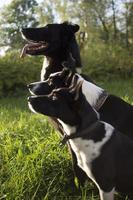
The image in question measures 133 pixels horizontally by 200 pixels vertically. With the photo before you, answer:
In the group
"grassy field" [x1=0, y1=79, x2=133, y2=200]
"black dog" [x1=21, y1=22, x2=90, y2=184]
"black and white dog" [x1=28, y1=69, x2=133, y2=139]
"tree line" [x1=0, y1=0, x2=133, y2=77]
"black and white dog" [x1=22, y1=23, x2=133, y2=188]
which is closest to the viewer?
"black and white dog" [x1=28, y1=69, x2=133, y2=139]

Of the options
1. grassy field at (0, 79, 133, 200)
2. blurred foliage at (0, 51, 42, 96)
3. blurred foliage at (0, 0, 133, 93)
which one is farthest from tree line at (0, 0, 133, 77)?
grassy field at (0, 79, 133, 200)

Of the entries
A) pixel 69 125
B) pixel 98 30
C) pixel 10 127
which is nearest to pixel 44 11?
pixel 98 30

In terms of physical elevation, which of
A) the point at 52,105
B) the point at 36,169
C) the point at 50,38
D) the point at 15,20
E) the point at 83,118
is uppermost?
the point at 50,38

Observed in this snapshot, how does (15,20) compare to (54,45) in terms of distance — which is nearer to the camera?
(54,45)

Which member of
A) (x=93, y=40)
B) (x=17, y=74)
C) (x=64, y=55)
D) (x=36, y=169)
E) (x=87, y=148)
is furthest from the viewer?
(x=93, y=40)

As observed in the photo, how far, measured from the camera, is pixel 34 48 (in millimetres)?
5094

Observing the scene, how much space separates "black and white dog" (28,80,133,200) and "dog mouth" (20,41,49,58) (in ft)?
4.13

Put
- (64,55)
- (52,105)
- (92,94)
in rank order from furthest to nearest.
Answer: (64,55), (92,94), (52,105)

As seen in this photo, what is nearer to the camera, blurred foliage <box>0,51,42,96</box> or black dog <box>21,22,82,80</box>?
black dog <box>21,22,82,80</box>

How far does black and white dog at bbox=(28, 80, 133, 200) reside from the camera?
12.5 feet

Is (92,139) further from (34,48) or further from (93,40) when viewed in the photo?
(93,40)

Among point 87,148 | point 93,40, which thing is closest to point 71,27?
point 87,148

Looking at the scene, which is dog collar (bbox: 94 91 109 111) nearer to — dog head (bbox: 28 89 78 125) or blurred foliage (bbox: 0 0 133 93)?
dog head (bbox: 28 89 78 125)

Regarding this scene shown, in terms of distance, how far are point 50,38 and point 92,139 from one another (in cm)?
147
